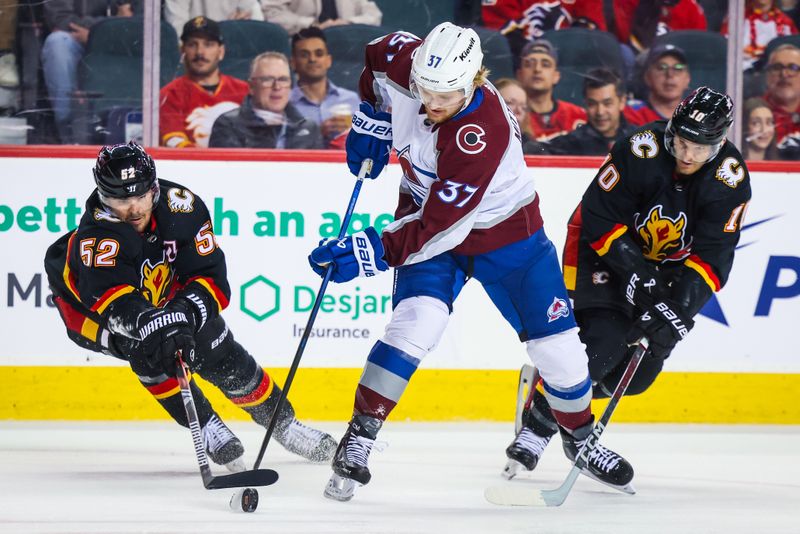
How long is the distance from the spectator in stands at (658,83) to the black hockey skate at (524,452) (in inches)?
68.6

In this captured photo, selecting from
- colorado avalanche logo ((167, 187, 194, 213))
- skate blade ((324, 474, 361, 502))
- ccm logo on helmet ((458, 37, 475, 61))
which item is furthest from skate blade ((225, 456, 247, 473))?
ccm logo on helmet ((458, 37, 475, 61))

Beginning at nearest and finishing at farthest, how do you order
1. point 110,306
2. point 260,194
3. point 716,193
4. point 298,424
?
point 110,306 < point 716,193 < point 298,424 < point 260,194

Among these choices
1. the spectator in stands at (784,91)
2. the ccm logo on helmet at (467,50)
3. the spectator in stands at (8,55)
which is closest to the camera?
the ccm logo on helmet at (467,50)

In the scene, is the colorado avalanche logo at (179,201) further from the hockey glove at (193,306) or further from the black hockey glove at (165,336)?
the black hockey glove at (165,336)

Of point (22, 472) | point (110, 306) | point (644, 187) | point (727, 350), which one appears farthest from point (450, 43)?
point (727, 350)

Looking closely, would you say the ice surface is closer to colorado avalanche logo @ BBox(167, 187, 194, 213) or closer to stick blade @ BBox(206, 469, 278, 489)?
stick blade @ BBox(206, 469, 278, 489)

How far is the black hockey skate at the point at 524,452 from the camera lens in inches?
139

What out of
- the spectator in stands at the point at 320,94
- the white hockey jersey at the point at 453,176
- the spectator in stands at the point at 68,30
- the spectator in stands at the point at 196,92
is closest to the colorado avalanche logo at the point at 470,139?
the white hockey jersey at the point at 453,176

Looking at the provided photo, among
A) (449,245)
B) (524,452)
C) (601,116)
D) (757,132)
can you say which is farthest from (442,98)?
(757,132)

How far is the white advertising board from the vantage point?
4492 millimetres

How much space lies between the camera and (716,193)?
11.1ft

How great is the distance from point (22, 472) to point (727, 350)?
2699 mm

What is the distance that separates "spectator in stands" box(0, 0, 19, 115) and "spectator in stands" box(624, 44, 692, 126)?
2427 millimetres

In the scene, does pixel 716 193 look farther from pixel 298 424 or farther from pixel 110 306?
pixel 110 306
